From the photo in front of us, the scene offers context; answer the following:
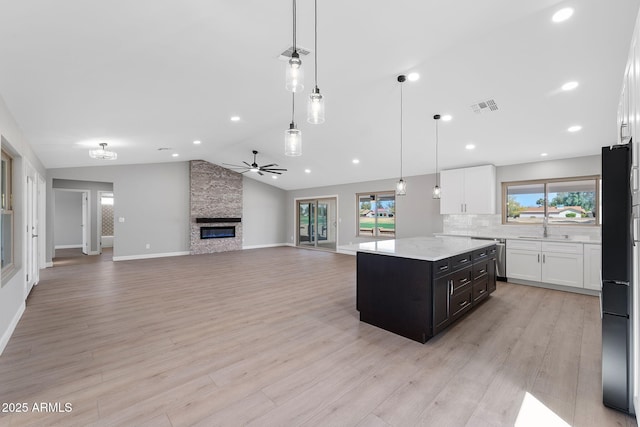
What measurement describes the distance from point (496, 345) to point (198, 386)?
8.91 ft

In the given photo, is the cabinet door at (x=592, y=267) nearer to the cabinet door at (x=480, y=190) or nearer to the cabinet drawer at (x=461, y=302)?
the cabinet door at (x=480, y=190)

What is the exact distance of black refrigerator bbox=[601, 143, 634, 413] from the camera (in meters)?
1.87

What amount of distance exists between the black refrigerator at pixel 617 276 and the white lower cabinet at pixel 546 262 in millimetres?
3402

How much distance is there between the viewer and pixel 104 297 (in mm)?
4395

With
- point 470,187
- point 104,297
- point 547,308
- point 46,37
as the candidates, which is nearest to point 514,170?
point 470,187

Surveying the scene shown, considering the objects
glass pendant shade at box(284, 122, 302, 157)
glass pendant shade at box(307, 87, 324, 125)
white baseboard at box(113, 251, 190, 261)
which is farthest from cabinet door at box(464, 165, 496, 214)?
white baseboard at box(113, 251, 190, 261)

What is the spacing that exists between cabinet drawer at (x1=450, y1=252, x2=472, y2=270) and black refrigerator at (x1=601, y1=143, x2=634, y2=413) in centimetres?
128

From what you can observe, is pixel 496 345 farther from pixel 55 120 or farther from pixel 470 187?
pixel 55 120

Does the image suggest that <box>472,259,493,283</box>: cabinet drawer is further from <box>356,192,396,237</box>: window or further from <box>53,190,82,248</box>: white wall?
<box>53,190,82,248</box>: white wall

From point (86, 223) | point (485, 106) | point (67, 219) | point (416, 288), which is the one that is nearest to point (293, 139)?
point (416, 288)

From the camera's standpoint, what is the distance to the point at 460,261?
3307 millimetres

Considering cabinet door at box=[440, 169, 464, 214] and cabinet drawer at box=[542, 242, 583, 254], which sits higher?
cabinet door at box=[440, 169, 464, 214]

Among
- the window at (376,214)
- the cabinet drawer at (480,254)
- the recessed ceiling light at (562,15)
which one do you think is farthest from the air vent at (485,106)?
the window at (376,214)

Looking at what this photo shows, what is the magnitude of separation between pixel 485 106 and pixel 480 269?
7.42 ft
